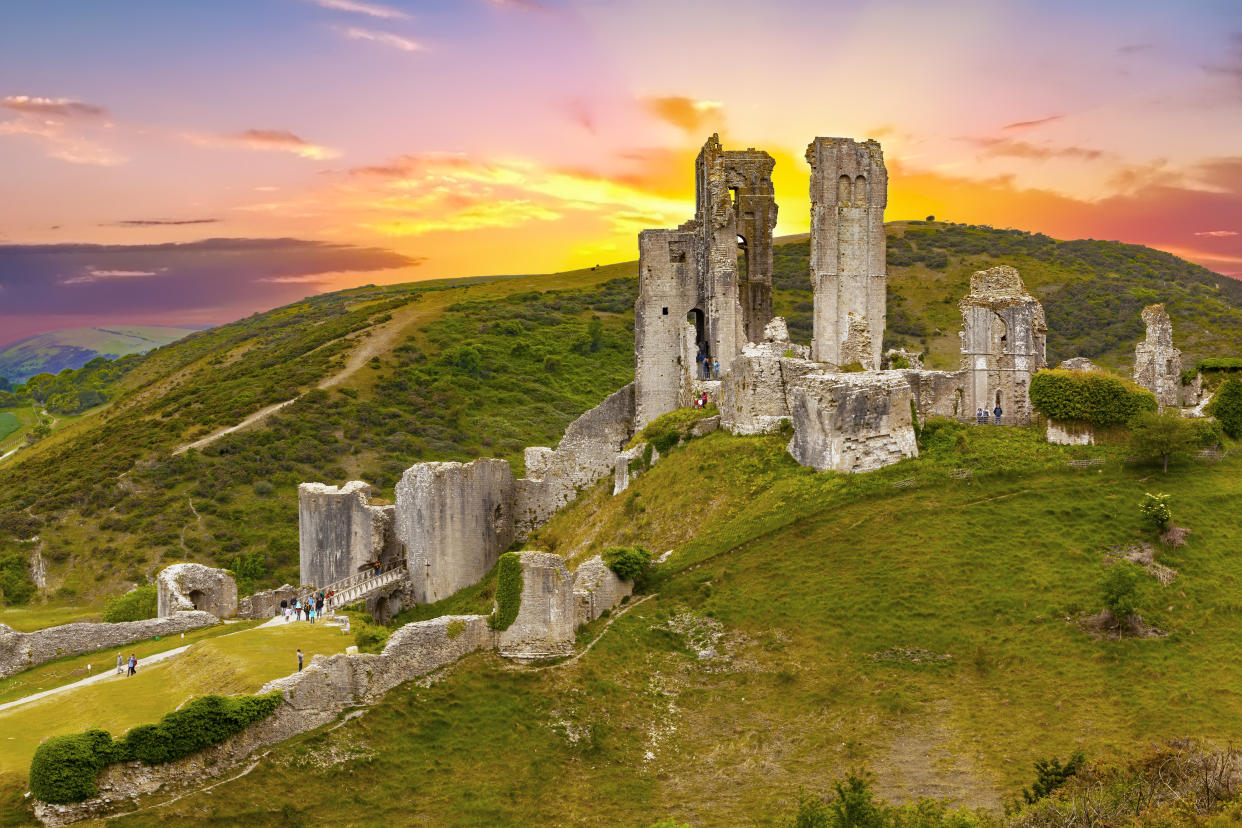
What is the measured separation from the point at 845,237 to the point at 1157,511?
17362mm

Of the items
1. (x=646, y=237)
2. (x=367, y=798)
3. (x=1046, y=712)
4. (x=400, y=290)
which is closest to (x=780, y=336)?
(x=646, y=237)

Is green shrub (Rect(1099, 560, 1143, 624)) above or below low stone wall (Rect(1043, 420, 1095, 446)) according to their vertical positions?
below

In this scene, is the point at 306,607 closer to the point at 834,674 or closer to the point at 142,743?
the point at 142,743

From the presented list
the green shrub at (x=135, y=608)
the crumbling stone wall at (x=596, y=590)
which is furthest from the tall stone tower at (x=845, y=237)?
the green shrub at (x=135, y=608)

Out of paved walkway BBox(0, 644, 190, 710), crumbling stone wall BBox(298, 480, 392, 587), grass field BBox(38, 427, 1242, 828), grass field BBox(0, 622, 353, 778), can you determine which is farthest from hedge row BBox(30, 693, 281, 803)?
crumbling stone wall BBox(298, 480, 392, 587)

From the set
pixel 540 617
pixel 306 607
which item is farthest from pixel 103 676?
pixel 540 617

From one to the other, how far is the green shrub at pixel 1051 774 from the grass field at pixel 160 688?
1639 centimetres

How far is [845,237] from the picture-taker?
46188 millimetres

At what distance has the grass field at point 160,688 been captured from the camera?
2723 cm

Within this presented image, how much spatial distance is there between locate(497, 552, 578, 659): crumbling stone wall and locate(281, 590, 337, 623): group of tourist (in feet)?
27.8

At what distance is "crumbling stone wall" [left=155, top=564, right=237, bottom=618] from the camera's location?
4047 centimetres

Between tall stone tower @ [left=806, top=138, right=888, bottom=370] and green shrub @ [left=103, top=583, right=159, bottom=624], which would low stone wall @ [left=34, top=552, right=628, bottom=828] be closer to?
green shrub @ [left=103, top=583, right=159, bottom=624]

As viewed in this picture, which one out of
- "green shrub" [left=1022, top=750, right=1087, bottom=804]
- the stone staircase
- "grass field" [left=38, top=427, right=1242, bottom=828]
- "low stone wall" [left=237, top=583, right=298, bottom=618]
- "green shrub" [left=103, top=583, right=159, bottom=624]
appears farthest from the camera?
"green shrub" [left=103, top=583, right=159, bottom=624]

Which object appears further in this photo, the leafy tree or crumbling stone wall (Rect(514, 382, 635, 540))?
crumbling stone wall (Rect(514, 382, 635, 540))
